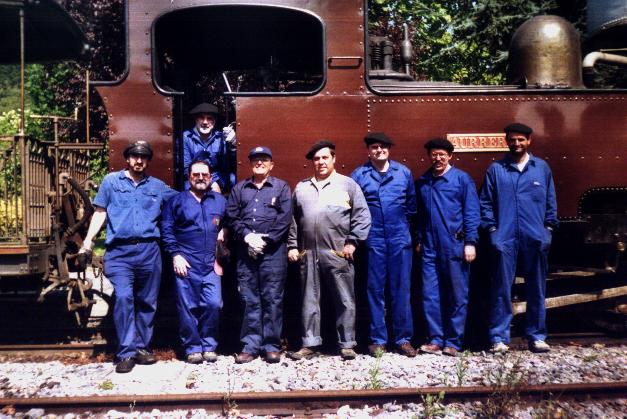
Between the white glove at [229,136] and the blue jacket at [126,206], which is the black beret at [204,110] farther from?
the blue jacket at [126,206]

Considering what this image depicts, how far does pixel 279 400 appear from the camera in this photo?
13.3 feet

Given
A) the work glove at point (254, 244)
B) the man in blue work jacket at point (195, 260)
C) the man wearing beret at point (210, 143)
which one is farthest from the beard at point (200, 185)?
the work glove at point (254, 244)

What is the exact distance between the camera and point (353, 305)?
16.3ft

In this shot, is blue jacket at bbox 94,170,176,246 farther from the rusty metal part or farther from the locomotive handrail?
the rusty metal part

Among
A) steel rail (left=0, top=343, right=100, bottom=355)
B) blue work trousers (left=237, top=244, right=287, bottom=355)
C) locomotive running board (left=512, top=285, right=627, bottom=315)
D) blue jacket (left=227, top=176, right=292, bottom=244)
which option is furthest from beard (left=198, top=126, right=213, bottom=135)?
locomotive running board (left=512, top=285, right=627, bottom=315)

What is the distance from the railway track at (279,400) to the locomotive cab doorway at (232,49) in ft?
7.35

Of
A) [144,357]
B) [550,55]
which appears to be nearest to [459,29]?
[550,55]

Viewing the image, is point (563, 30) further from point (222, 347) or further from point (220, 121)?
point (222, 347)

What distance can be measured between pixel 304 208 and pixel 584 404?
8.85 feet

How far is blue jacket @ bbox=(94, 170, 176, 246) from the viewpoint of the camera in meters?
4.87

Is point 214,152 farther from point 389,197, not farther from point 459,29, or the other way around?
point 459,29

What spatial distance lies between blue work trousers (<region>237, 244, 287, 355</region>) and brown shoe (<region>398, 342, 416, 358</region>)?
1.14 m

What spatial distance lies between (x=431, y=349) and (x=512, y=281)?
98 centimetres

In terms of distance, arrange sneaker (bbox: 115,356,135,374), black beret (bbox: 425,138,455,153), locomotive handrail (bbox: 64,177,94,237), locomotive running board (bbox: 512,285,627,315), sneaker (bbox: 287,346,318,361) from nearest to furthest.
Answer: sneaker (bbox: 115,356,135,374) < black beret (bbox: 425,138,455,153) < sneaker (bbox: 287,346,318,361) < locomotive running board (bbox: 512,285,627,315) < locomotive handrail (bbox: 64,177,94,237)
